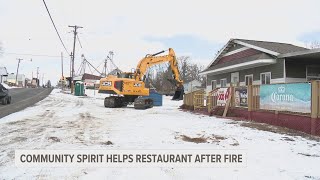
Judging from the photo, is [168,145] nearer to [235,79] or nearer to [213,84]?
[235,79]

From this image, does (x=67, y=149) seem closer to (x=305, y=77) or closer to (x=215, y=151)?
(x=215, y=151)

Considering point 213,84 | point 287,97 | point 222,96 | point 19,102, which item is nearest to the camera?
point 287,97

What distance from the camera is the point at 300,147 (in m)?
9.75

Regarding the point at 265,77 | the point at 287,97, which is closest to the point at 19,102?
the point at 265,77

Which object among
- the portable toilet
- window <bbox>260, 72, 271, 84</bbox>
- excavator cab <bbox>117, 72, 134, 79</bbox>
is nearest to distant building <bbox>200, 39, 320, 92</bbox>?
window <bbox>260, 72, 271, 84</bbox>

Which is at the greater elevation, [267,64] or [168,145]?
[267,64]

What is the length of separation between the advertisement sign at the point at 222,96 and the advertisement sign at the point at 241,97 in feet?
2.73

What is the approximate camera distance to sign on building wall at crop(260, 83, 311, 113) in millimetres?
12523

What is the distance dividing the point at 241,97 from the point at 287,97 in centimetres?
408

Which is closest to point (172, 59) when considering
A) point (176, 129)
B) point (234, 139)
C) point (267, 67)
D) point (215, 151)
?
point (267, 67)

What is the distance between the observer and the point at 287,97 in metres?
13.6

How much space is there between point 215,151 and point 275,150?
1.76 meters

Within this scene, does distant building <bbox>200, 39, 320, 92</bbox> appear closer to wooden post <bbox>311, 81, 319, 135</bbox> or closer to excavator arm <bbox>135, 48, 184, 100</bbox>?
excavator arm <bbox>135, 48, 184, 100</bbox>

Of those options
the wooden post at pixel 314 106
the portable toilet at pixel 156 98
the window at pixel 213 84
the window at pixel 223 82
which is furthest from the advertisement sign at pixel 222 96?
the window at pixel 213 84
